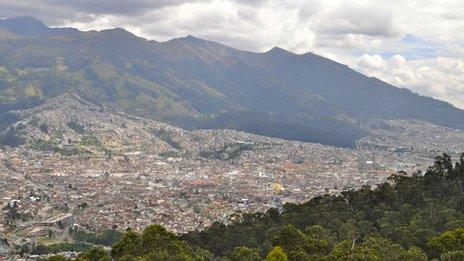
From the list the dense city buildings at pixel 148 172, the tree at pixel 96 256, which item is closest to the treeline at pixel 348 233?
the tree at pixel 96 256

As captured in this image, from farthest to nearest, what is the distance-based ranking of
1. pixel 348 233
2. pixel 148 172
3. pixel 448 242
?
pixel 148 172
pixel 348 233
pixel 448 242

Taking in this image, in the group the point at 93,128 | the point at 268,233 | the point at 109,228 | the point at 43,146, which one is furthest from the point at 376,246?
the point at 93,128

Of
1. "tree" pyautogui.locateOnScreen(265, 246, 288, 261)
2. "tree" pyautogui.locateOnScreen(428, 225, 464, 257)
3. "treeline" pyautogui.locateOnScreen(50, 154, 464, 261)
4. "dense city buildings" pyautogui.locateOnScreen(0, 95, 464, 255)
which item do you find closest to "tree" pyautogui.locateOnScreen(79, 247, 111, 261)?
"treeline" pyautogui.locateOnScreen(50, 154, 464, 261)

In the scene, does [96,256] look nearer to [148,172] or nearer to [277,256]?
[277,256]

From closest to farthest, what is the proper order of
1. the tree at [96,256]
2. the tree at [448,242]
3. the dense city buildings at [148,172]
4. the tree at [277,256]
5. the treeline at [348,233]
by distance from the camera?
1. the tree at [277,256]
2. the tree at [448,242]
3. the treeline at [348,233]
4. the tree at [96,256]
5. the dense city buildings at [148,172]

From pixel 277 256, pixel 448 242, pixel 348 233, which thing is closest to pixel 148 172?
pixel 348 233

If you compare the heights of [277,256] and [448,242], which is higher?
[448,242]

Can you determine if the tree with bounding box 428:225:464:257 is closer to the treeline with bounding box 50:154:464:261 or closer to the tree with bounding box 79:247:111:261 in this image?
the treeline with bounding box 50:154:464:261

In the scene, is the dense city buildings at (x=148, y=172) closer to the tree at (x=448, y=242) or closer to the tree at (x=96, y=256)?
the tree at (x=96, y=256)
